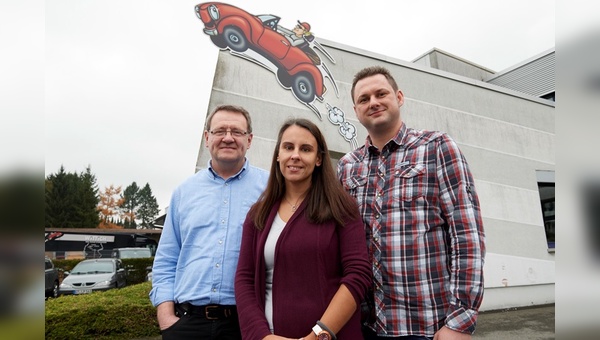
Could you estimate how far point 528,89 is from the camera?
47.3 ft

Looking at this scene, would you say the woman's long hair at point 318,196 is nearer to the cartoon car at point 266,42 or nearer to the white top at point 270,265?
the white top at point 270,265

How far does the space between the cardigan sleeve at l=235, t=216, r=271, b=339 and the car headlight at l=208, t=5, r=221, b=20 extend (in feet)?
22.3

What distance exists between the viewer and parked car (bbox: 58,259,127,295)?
10930 millimetres

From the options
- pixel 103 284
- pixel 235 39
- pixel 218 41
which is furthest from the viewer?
pixel 103 284

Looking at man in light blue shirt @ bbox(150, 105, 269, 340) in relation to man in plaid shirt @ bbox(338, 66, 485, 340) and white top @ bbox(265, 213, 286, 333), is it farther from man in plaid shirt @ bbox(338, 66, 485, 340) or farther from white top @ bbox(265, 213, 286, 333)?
man in plaid shirt @ bbox(338, 66, 485, 340)

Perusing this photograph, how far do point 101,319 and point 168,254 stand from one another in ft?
14.7

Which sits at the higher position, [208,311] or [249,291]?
[249,291]

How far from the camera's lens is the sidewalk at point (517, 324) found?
7117 mm

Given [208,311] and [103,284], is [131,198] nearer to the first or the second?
[103,284]

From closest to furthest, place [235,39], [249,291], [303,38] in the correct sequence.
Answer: [249,291]
[235,39]
[303,38]

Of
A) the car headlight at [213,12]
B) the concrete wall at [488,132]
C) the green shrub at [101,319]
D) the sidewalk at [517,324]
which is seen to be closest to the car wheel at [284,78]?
the concrete wall at [488,132]

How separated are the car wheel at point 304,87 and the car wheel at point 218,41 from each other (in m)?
1.79

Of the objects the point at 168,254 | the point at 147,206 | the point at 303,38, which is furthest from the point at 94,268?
the point at 147,206

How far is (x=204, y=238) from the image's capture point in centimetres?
239
